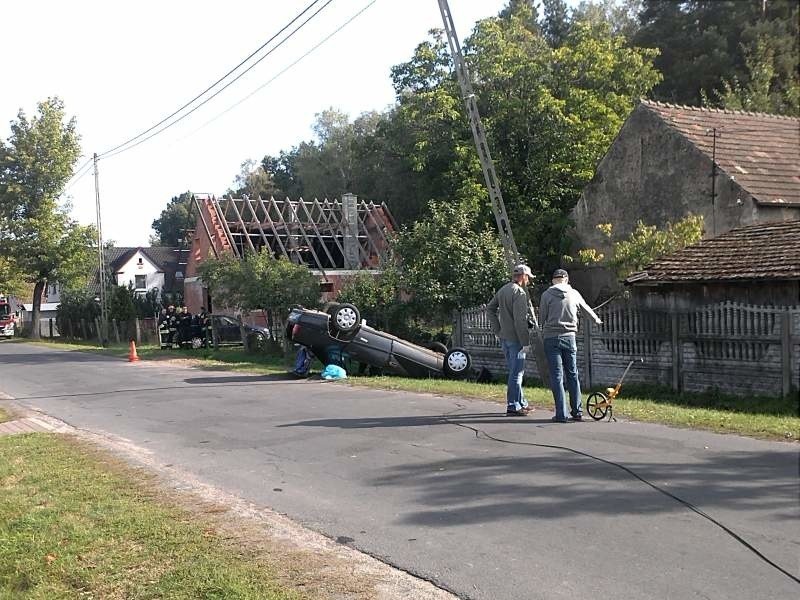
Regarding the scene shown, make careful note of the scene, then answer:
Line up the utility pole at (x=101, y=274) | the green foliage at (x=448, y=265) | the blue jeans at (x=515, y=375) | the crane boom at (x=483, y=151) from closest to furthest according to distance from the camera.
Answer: the blue jeans at (x=515, y=375), the crane boom at (x=483, y=151), the green foliage at (x=448, y=265), the utility pole at (x=101, y=274)

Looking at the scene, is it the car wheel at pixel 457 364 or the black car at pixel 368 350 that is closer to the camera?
the black car at pixel 368 350

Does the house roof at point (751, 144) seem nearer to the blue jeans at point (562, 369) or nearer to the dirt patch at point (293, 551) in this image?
the blue jeans at point (562, 369)

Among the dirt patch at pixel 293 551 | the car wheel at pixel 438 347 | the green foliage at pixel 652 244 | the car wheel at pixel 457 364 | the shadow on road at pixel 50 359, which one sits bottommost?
the dirt patch at pixel 293 551

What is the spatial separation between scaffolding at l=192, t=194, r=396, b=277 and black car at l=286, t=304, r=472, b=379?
18632 millimetres

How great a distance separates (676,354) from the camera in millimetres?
13367

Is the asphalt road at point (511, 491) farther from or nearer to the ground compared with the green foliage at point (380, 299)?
nearer to the ground

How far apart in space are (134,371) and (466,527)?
1779cm

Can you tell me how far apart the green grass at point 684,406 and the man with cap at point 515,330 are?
3.25 feet

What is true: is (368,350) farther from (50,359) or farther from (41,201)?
(41,201)

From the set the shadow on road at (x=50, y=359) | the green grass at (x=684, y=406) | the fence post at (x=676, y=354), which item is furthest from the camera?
the shadow on road at (x=50, y=359)

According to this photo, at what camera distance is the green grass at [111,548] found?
4887mm

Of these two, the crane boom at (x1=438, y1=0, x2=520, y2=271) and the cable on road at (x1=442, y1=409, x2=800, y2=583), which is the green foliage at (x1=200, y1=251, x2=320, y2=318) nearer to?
the crane boom at (x1=438, y1=0, x2=520, y2=271)

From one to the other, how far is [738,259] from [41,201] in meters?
44.7

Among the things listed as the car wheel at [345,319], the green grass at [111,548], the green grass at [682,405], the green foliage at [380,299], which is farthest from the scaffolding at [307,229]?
the green grass at [111,548]
